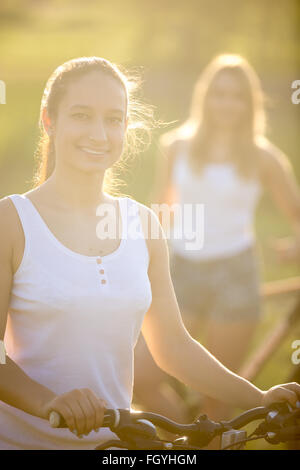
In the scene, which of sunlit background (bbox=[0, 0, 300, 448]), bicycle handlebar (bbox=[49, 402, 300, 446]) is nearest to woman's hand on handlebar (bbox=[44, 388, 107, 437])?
bicycle handlebar (bbox=[49, 402, 300, 446])

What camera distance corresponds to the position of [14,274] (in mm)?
2043

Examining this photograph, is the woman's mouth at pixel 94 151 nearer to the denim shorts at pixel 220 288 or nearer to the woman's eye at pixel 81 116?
the woman's eye at pixel 81 116

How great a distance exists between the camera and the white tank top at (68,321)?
2.05 m

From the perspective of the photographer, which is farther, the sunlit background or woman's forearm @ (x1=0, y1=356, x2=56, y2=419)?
the sunlit background

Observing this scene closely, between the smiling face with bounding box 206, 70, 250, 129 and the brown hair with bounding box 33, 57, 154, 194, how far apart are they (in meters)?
2.22

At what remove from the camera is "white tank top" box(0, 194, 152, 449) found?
2053 mm

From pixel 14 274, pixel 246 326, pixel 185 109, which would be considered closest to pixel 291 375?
pixel 246 326

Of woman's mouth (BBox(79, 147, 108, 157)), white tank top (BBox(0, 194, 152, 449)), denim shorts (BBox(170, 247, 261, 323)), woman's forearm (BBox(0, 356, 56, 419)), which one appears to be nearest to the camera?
woman's forearm (BBox(0, 356, 56, 419))

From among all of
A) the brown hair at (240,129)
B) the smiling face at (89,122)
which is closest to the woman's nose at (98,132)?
the smiling face at (89,122)

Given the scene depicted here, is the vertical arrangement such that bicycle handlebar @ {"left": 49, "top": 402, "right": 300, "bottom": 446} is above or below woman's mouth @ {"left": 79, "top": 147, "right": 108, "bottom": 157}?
below

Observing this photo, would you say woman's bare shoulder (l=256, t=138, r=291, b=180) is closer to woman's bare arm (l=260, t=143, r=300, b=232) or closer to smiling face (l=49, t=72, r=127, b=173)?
woman's bare arm (l=260, t=143, r=300, b=232)

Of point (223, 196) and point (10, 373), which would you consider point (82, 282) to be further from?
point (223, 196)

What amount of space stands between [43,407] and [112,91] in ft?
2.89

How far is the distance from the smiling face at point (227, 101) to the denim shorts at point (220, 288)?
2.79 feet
